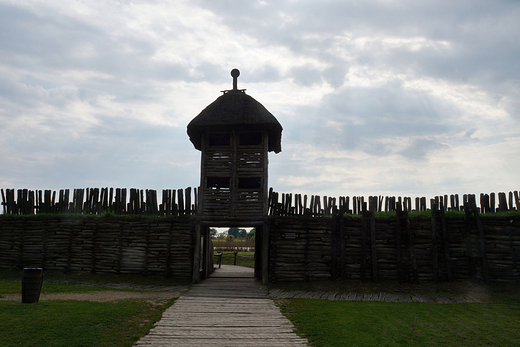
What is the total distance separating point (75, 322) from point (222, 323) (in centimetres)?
294

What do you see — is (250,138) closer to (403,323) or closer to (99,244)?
(99,244)

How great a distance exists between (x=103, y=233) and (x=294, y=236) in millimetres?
8298

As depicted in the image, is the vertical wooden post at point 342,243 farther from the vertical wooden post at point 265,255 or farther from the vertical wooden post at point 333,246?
the vertical wooden post at point 265,255

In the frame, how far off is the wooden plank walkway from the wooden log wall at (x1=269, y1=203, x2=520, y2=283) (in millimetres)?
3034

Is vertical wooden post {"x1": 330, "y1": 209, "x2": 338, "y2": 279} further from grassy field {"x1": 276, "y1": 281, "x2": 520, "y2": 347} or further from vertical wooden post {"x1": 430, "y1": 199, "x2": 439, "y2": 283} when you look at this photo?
vertical wooden post {"x1": 430, "y1": 199, "x2": 439, "y2": 283}

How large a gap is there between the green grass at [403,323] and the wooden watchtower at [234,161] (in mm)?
5046

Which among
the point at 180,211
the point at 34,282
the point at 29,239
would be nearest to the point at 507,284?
the point at 180,211

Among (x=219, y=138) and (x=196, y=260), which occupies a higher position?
(x=219, y=138)

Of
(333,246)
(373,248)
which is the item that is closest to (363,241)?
(373,248)

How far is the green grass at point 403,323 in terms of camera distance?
681cm

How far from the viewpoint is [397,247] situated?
13961 mm

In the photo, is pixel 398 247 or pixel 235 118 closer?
pixel 398 247

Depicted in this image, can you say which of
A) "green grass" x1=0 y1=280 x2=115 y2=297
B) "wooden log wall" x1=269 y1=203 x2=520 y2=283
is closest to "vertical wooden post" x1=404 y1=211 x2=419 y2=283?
"wooden log wall" x1=269 y1=203 x2=520 y2=283

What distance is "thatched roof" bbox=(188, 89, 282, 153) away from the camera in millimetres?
15234
